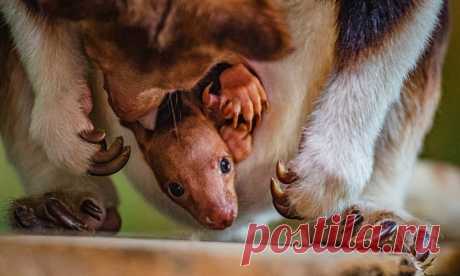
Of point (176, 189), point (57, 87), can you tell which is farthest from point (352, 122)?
point (57, 87)

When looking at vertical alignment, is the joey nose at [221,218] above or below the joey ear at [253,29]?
below

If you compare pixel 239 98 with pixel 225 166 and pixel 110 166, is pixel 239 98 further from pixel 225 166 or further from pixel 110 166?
pixel 110 166

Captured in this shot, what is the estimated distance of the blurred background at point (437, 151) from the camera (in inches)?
56.8

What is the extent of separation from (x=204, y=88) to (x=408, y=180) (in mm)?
465

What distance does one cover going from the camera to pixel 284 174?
1.42 meters

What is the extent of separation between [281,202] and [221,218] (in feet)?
0.41

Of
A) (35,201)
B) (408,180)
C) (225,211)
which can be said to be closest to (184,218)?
(225,211)

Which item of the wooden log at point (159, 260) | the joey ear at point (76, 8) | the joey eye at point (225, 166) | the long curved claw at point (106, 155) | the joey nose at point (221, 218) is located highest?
the joey ear at point (76, 8)

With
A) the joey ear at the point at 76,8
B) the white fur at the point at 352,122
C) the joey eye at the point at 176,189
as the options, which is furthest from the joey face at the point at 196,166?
the joey ear at the point at 76,8

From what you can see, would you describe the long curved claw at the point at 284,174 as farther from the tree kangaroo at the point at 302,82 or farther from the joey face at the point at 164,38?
the joey face at the point at 164,38

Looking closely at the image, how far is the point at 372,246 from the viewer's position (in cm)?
140

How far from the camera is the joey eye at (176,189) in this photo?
4.75ft

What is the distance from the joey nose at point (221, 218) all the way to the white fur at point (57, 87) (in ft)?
0.92

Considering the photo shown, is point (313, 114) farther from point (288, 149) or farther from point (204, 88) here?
point (204, 88)
